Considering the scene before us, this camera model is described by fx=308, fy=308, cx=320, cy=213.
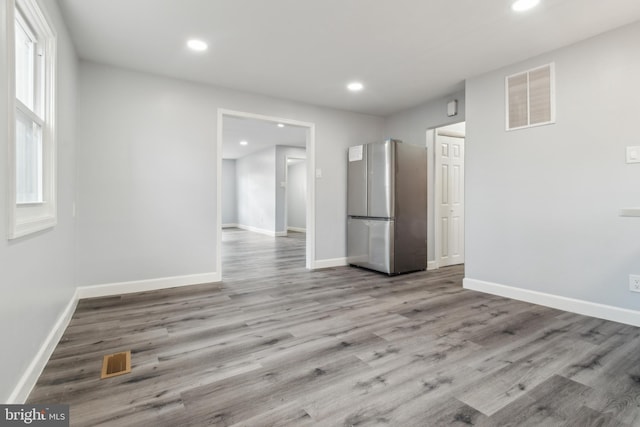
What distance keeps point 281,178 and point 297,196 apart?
2.28 meters

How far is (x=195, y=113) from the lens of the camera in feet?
12.1

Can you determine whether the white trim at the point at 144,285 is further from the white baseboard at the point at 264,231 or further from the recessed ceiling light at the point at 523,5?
the white baseboard at the point at 264,231

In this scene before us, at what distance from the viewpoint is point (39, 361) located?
5.64 feet

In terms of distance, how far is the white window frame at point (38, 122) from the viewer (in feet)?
4.47

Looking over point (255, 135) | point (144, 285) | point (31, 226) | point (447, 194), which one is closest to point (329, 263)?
point (447, 194)

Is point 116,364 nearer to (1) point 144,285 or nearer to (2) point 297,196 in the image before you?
(1) point 144,285

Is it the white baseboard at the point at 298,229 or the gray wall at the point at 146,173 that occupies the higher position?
the gray wall at the point at 146,173

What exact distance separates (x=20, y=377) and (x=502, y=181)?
13.1ft

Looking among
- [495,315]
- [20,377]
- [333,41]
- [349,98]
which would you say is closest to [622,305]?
[495,315]

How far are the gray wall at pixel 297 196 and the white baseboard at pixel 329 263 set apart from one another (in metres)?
6.06

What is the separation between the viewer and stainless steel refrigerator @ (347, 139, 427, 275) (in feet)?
13.7
